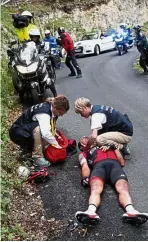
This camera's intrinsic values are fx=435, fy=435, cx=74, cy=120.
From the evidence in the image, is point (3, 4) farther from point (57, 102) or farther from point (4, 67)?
point (57, 102)

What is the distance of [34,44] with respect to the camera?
12219mm

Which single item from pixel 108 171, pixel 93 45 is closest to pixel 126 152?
pixel 108 171

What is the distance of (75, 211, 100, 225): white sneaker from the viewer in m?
5.41

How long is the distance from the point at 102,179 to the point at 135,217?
42.2 inches

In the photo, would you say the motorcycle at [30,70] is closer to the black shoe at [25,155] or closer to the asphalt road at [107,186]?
the asphalt road at [107,186]

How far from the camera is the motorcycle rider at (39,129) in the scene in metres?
7.46

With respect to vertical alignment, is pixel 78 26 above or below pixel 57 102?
below

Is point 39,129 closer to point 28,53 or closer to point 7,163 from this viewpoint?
point 7,163

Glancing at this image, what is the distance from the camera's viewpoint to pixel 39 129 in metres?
7.58

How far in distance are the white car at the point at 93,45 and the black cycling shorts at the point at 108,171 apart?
23983 millimetres

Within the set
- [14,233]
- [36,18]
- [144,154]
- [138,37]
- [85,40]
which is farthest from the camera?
[36,18]

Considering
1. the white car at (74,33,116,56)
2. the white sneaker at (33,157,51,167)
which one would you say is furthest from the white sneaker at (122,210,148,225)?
the white car at (74,33,116,56)

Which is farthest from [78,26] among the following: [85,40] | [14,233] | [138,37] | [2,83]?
[14,233]

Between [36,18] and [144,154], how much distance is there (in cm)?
2895
